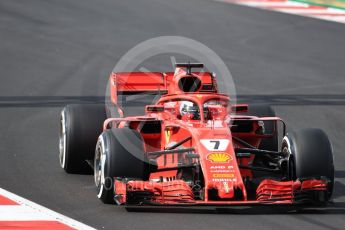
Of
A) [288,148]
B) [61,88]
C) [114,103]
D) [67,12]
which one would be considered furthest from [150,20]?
[288,148]

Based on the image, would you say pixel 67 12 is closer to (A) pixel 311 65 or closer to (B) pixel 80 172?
(A) pixel 311 65

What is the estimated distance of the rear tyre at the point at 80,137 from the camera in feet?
50.2

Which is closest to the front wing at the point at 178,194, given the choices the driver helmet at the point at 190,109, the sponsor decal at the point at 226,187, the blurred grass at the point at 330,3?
the sponsor decal at the point at 226,187

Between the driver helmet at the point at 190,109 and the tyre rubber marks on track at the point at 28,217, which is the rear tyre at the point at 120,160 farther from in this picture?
the driver helmet at the point at 190,109

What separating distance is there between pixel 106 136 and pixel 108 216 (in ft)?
3.91

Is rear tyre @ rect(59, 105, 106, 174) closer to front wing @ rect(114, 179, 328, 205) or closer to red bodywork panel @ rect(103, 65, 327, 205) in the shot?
red bodywork panel @ rect(103, 65, 327, 205)

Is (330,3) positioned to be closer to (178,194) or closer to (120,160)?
(120,160)

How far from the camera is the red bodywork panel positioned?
1284cm

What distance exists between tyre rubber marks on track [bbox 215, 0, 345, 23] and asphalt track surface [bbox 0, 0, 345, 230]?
0.59 meters

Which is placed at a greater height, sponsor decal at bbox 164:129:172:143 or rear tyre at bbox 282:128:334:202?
sponsor decal at bbox 164:129:172:143

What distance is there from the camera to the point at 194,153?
1345 cm

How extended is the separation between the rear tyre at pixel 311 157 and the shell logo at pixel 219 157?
0.95 metres

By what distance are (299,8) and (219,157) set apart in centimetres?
2179

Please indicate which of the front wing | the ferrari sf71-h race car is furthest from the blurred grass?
the front wing
